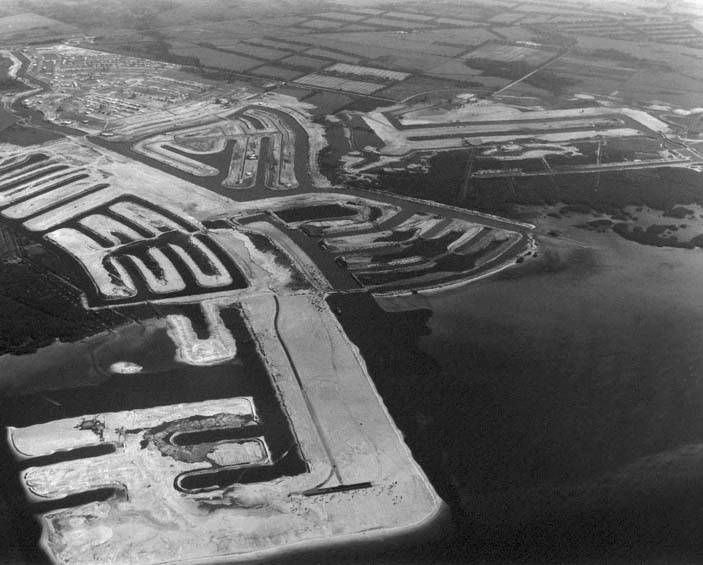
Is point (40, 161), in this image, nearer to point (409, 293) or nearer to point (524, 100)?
point (409, 293)

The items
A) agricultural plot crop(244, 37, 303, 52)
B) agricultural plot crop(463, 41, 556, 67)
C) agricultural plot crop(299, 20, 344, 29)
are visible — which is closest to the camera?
agricultural plot crop(463, 41, 556, 67)

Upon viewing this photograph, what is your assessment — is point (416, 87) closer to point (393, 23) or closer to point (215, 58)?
point (215, 58)

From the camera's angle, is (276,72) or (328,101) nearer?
(328,101)

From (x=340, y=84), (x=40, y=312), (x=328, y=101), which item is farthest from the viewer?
(x=340, y=84)

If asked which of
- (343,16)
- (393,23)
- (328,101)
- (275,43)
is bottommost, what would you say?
(328,101)

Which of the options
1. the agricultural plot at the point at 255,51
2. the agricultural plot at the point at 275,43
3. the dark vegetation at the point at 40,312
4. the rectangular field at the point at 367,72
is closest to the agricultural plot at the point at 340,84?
the rectangular field at the point at 367,72

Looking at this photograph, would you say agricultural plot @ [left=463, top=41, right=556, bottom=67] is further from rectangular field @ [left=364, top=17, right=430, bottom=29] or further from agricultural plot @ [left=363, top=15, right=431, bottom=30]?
rectangular field @ [left=364, top=17, right=430, bottom=29]

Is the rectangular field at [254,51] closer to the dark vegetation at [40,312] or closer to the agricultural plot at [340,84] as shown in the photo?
the agricultural plot at [340,84]

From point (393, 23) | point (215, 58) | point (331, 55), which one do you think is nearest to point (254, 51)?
point (215, 58)

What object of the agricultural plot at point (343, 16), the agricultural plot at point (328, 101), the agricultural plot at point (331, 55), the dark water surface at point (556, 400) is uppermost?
the agricultural plot at point (343, 16)

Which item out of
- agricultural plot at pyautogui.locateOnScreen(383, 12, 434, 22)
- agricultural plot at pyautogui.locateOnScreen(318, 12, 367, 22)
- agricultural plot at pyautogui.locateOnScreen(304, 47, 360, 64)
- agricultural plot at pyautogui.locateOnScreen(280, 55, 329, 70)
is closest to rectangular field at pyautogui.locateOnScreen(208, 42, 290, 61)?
agricultural plot at pyautogui.locateOnScreen(280, 55, 329, 70)

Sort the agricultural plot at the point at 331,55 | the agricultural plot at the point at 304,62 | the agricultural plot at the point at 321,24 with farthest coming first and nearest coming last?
the agricultural plot at the point at 321,24 < the agricultural plot at the point at 331,55 < the agricultural plot at the point at 304,62
